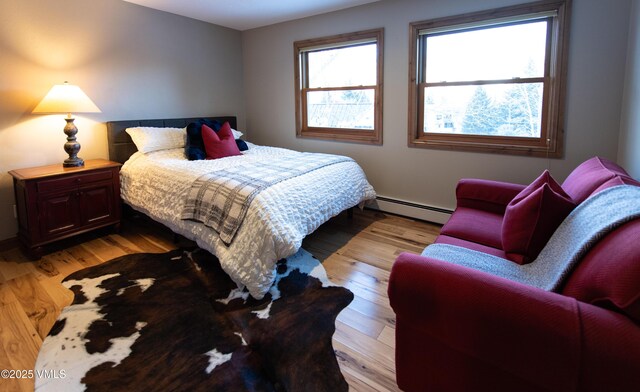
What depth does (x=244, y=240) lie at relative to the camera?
7.59 ft

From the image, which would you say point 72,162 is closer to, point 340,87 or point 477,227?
point 340,87

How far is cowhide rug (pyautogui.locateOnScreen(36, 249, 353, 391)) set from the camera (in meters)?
1.65

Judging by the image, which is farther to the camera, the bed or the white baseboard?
the white baseboard

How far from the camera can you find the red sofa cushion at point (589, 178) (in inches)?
65.2

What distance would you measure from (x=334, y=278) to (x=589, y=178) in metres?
1.66

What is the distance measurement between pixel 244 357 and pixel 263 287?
1.69ft

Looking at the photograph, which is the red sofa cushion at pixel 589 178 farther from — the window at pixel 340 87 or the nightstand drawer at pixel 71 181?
the nightstand drawer at pixel 71 181

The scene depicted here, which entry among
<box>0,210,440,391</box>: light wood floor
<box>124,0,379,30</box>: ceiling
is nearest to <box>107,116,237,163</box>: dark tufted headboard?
<box>0,210,440,391</box>: light wood floor

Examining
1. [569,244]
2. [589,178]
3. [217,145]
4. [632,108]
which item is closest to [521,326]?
[569,244]

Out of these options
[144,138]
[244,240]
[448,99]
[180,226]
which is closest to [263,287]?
[244,240]

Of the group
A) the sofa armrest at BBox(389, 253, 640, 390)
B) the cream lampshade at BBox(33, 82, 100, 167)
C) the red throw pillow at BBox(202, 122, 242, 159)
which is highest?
the cream lampshade at BBox(33, 82, 100, 167)

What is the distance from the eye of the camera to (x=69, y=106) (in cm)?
300

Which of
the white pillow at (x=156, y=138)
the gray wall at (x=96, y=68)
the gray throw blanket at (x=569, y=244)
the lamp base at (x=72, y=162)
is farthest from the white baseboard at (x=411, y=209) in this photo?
the lamp base at (x=72, y=162)

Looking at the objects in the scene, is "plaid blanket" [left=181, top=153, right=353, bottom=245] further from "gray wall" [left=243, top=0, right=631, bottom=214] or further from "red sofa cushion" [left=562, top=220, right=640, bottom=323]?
"red sofa cushion" [left=562, top=220, right=640, bottom=323]
